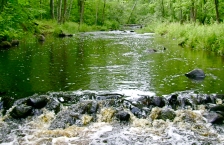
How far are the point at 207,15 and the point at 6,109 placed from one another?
107ft

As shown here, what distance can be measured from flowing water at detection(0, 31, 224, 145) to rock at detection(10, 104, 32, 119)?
273 mm

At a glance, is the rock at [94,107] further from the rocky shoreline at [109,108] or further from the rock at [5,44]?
the rock at [5,44]

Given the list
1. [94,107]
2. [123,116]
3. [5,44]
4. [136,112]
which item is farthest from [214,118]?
[5,44]

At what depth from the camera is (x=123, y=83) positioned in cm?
1034

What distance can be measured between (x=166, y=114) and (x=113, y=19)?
48.3 metres

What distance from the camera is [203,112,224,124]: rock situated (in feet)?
25.0

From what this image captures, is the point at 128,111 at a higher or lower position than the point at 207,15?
lower

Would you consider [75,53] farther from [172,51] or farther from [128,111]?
[128,111]

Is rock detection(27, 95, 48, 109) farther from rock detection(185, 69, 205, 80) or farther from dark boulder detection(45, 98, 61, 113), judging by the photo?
rock detection(185, 69, 205, 80)

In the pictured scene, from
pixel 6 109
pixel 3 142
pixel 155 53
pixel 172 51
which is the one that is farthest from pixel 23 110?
pixel 172 51

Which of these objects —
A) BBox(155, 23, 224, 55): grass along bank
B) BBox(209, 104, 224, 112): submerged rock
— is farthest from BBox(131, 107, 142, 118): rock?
BBox(155, 23, 224, 55): grass along bank

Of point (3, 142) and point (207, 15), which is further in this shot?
point (207, 15)

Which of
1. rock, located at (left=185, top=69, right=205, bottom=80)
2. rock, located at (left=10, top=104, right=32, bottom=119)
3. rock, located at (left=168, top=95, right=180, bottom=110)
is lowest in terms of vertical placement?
rock, located at (left=10, top=104, right=32, bottom=119)

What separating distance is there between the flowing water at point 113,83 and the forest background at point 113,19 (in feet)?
6.52
